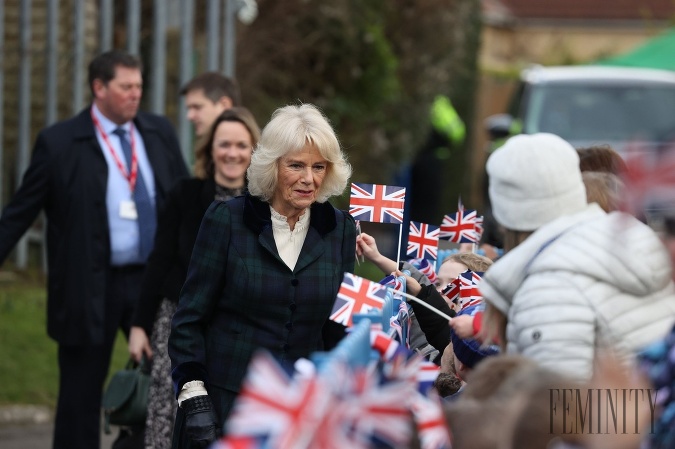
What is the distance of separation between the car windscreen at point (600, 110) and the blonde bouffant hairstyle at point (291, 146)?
912 cm

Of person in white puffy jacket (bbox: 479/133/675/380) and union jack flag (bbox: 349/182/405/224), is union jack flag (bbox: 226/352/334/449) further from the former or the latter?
union jack flag (bbox: 349/182/405/224)

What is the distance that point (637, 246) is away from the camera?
11.3 ft

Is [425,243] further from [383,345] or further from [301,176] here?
[383,345]

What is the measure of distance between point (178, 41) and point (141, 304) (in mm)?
7513

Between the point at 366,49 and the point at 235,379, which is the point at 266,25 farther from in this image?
the point at 235,379

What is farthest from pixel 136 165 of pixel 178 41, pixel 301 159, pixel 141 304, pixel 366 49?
pixel 366 49

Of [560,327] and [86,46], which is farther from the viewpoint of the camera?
[86,46]

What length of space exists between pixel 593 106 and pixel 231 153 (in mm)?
8745

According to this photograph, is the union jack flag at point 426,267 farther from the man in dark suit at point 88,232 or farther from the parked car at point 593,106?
the parked car at point 593,106

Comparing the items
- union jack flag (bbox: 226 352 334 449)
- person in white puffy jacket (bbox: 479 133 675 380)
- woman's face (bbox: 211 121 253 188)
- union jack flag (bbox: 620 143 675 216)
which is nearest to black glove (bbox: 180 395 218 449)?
person in white puffy jacket (bbox: 479 133 675 380)

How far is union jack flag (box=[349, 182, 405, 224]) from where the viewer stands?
5.28m

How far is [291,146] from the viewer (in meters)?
4.87

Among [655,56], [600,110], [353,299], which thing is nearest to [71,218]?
[353,299]

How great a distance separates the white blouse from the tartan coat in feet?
0.10
